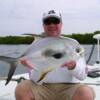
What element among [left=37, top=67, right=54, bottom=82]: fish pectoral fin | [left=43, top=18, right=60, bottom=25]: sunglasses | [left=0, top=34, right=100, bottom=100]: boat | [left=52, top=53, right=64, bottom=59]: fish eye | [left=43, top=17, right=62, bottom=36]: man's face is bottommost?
[left=0, top=34, right=100, bottom=100]: boat

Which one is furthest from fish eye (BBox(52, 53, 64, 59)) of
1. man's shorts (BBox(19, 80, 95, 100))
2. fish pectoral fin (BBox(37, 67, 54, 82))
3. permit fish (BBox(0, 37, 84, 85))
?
man's shorts (BBox(19, 80, 95, 100))

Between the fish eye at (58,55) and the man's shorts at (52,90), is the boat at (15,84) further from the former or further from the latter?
the fish eye at (58,55)

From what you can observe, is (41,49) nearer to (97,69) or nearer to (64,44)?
(64,44)

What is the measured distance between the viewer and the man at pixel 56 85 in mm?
3918

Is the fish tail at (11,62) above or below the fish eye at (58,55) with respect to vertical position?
below

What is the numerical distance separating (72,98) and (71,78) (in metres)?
0.22

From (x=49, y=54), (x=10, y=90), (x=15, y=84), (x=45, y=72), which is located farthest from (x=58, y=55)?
(x=15, y=84)

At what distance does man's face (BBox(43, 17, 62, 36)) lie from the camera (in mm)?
4031

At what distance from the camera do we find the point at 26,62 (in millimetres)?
3809

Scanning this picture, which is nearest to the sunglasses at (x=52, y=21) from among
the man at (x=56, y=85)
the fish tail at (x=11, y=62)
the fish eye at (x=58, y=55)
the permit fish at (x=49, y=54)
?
the man at (x=56, y=85)

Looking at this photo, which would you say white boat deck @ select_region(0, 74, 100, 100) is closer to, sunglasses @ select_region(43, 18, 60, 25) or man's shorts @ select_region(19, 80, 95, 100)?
man's shorts @ select_region(19, 80, 95, 100)

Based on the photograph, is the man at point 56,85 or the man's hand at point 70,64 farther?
the man at point 56,85

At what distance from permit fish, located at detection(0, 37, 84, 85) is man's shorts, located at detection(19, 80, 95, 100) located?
0.20m

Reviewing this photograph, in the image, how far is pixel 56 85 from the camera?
4105 millimetres
